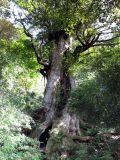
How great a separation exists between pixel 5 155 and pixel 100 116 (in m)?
2.72

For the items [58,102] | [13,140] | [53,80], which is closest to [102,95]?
[13,140]

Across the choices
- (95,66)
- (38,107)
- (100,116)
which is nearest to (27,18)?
(38,107)

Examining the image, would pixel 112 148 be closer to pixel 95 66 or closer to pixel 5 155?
pixel 95 66

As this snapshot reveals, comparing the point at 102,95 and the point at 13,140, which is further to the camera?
the point at 13,140

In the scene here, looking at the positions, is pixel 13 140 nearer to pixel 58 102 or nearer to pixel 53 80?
pixel 58 102

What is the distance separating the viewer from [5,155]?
24.3 ft

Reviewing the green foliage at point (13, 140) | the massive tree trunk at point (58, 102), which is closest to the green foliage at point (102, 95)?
the green foliage at point (13, 140)

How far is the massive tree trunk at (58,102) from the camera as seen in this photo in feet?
32.1

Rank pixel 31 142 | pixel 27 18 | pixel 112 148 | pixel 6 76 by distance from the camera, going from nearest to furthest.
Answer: pixel 112 148
pixel 31 142
pixel 6 76
pixel 27 18

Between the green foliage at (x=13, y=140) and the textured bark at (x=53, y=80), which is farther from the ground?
the textured bark at (x=53, y=80)

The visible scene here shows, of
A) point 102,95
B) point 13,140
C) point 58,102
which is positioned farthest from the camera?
point 58,102

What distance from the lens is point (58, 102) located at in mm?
11602

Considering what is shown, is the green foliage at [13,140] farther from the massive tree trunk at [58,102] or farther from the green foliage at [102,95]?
the green foliage at [102,95]

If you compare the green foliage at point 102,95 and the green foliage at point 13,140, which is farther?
the green foliage at point 13,140
